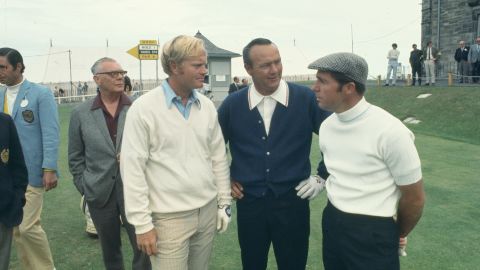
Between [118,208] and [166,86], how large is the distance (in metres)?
1.47

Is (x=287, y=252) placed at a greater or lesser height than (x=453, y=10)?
lesser

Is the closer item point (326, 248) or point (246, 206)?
point (326, 248)

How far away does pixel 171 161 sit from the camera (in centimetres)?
275

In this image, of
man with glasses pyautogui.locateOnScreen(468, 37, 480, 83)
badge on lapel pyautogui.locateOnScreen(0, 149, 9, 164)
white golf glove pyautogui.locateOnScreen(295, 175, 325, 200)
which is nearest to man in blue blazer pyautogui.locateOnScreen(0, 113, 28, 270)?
badge on lapel pyautogui.locateOnScreen(0, 149, 9, 164)

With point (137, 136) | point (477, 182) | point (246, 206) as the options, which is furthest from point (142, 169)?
point (477, 182)

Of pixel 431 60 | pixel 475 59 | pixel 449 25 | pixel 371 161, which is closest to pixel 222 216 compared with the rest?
pixel 371 161

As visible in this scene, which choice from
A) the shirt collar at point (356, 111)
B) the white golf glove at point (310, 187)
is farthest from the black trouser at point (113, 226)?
the shirt collar at point (356, 111)

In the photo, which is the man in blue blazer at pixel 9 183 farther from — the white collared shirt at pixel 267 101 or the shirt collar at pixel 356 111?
the shirt collar at pixel 356 111

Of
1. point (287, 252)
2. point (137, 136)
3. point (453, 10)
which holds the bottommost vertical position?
point (287, 252)

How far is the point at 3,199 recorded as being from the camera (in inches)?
121

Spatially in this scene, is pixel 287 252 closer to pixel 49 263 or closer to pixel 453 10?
pixel 49 263

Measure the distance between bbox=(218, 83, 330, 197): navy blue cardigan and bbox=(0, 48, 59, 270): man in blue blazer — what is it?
1859 mm

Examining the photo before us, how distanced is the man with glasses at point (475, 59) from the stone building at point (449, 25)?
5594 mm

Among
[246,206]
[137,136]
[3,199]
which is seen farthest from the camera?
[246,206]
